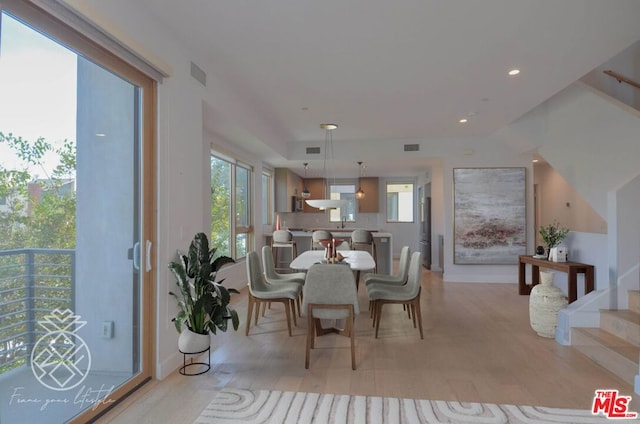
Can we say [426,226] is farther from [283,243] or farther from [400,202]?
[283,243]

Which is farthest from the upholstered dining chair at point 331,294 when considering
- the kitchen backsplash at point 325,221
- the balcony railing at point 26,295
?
the kitchen backsplash at point 325,221

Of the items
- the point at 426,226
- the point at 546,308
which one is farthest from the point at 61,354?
the point at 426,226

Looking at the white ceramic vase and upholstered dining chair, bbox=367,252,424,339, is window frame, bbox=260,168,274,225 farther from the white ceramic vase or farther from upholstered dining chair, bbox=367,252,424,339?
the white ceramic vase

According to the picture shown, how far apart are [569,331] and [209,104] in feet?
13.9

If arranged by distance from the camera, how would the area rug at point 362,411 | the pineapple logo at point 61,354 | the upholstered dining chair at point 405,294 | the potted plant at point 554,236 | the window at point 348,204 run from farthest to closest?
the window at point 348,204, the potted plant at point 554,236, the upholstered dining chair at point 405,294, the area rug at point 362,411, the pineapple logo at point 61,354

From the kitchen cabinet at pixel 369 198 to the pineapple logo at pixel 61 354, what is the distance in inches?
316

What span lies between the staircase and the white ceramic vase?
22 centimetres

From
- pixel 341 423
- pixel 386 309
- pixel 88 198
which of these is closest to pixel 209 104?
pixel 88 198

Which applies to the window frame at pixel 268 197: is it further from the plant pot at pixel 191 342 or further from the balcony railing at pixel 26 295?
the balcony railing at pixel 26 295

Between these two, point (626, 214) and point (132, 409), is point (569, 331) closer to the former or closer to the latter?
point (626, 214)

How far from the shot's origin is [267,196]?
8055 mm

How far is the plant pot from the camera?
8.79 feet

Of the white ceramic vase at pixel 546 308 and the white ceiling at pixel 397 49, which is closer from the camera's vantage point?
the white ceiling at pixel 397 49

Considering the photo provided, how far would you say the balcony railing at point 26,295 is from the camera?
5.50ft
